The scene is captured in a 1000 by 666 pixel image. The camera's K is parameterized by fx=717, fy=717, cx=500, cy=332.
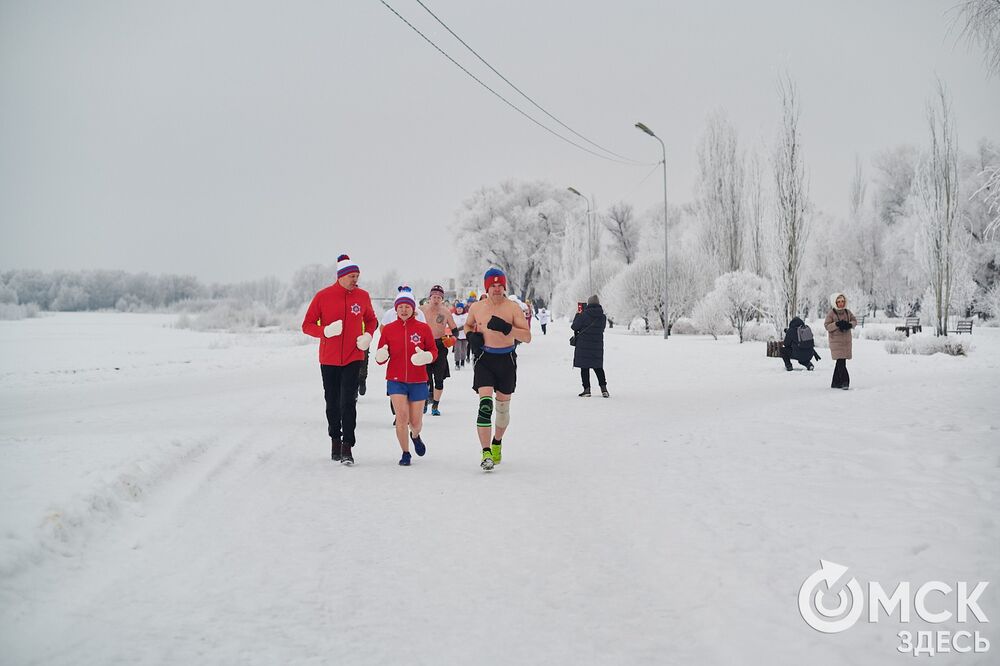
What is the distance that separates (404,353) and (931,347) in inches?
843

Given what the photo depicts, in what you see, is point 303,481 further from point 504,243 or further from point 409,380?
point 504,243

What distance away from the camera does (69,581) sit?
4.22 metres

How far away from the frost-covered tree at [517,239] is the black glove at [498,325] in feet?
222

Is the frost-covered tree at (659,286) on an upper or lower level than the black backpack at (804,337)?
upper

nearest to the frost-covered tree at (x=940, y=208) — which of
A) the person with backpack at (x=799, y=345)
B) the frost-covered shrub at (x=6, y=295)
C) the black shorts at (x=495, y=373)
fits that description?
the person with backpack at (x=799, y=345)

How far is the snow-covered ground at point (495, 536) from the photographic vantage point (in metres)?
3.54

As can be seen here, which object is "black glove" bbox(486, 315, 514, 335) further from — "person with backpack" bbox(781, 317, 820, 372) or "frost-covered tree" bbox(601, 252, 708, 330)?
"frost-covered tree" bbox(601, 252, 708, 330)

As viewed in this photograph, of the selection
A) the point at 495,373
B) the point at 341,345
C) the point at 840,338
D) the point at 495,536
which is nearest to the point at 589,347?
the point at 840,338

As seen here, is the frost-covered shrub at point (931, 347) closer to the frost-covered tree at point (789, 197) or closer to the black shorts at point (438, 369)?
the frost-covered tree at point (789, 197)

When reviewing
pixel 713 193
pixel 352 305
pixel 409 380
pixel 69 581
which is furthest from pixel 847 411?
pixel 713 193

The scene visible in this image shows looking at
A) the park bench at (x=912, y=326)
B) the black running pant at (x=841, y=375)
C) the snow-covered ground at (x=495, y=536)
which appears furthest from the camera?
the park bench at (x=912, y=326)

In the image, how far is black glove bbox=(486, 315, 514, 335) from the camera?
25.0 feet

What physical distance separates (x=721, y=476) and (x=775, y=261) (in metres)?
22.3

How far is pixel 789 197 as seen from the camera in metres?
27.3
